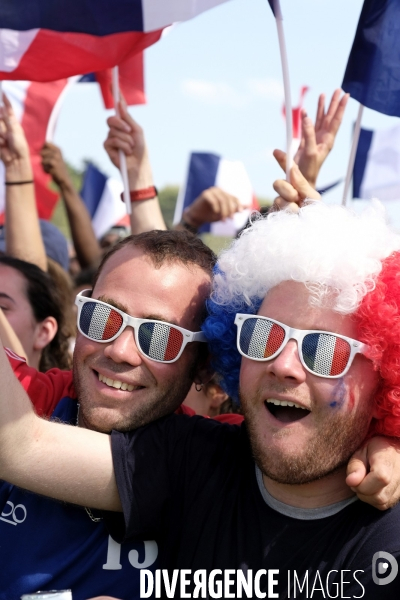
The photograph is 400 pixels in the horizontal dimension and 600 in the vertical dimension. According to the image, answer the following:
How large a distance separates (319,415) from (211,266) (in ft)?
2.65

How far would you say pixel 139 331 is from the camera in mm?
2465

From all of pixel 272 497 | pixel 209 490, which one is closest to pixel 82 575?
pixel 209 490

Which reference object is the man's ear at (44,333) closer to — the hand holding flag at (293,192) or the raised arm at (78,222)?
the hand holding flag at (293,192)

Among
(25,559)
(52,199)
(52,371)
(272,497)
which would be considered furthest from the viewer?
(52,199)

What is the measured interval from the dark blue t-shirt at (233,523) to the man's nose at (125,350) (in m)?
0.21

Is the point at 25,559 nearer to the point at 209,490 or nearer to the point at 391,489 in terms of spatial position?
the point at 209,490

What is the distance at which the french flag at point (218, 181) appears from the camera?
8091 millimetres

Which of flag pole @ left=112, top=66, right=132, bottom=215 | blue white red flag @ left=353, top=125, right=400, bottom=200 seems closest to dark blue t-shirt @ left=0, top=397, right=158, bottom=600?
flag pole @ left=112, top=66, right=132, bottom=215

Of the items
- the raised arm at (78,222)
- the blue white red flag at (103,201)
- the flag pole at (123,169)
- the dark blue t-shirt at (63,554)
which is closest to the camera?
the dark blue t-shirt at (63,554)

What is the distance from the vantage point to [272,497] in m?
2.25

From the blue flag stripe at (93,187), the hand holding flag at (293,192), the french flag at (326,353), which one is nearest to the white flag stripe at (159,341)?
the french flag at (326,353)

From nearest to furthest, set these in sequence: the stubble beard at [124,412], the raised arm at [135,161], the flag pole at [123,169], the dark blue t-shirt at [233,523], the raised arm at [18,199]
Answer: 1. the dark blue t-shirt at [233,523]
2. the stubble beard at [124,412]
3. the flag pole at [123,169]
4. the raised arm at [135,161]
5. the raised arm at [18,199]

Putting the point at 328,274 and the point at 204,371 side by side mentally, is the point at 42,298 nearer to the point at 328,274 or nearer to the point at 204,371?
the point at 204,371

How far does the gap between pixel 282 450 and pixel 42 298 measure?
191cm
